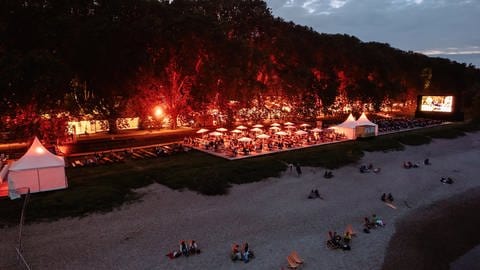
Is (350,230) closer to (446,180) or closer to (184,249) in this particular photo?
(184,249)

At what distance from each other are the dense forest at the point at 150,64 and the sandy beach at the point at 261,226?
14579mm

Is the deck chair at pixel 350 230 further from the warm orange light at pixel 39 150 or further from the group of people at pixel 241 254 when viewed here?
the warm orange light at pixel 39 150

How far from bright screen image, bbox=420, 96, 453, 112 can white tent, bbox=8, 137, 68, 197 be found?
196 feet

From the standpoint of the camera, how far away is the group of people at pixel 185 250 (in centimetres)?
1306

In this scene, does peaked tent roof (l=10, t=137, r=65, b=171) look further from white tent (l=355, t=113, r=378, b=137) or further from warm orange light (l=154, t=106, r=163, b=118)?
white tent (l=355, t=113, r=378, b=137)

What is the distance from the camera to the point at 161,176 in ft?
74.7

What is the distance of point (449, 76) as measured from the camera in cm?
9419

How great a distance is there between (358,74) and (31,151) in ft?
202

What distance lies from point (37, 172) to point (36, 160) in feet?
2.33

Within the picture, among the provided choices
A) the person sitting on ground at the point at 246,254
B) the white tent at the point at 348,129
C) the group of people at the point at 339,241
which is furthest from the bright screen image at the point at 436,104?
the person sitting on ground at the point at 246,254

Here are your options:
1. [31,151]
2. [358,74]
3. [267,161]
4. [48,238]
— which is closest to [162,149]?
[267,161]

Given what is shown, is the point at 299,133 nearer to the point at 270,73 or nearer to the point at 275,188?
the point at 275,188

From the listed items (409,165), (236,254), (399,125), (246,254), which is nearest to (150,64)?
(409,165)

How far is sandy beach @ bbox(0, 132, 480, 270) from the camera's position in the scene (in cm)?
1286
